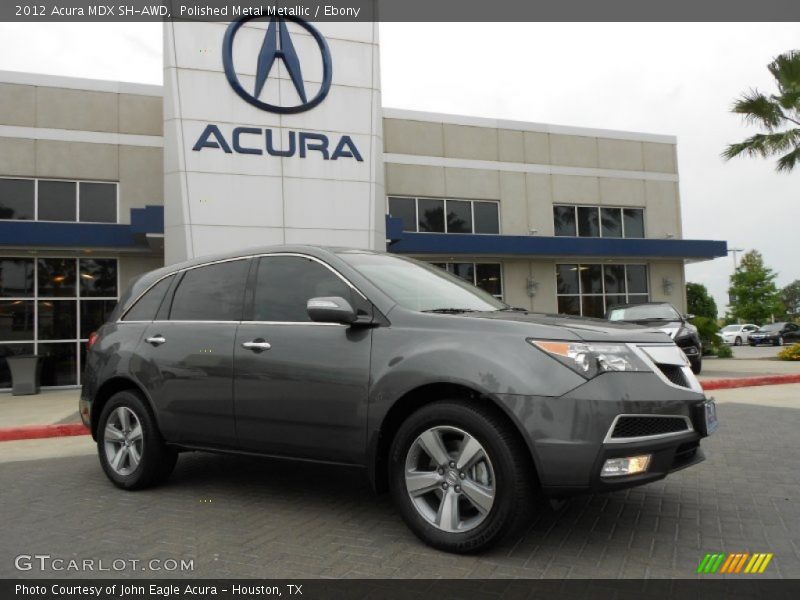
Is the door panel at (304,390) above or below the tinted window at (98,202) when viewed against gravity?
below

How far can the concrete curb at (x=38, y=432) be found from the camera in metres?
8.61

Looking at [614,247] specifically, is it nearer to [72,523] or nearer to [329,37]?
[329,37]

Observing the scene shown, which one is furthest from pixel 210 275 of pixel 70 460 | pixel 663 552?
pixel 663 552

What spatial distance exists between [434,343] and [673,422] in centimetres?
134

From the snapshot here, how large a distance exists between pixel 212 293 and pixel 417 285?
162 centimetres

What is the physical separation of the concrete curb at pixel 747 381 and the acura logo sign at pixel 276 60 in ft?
33.5

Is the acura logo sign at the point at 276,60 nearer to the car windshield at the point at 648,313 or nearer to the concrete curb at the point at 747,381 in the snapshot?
the car windshield at the point at 648,313

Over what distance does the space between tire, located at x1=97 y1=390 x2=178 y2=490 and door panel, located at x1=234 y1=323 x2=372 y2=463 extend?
95cm

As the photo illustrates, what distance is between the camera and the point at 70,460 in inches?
264

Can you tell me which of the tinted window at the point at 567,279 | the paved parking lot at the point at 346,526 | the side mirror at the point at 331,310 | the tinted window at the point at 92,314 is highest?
the tinted window at the point at 567,279

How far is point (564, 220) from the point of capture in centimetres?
2148

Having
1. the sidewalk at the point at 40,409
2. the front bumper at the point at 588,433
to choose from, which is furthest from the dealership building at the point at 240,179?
the front bumper at the point at 588,433

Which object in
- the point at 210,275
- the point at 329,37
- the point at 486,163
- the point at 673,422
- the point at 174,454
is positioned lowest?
the point at 174,454

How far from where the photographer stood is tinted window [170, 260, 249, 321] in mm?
4707
